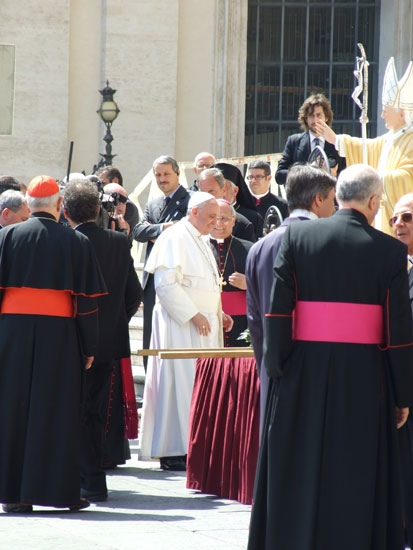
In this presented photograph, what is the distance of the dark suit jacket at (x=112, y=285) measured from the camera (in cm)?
762

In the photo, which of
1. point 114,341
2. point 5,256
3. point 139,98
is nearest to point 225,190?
point 114,341

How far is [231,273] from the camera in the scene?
912cm

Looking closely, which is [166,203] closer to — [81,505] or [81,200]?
[81,200]

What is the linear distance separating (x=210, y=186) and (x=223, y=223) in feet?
1.01

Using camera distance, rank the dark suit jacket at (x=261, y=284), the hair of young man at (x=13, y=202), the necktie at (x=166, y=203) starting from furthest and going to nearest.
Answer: the necktie at (x=166, y=203), the hair of young man at (x=13, y=202), the dark suit jacket at (x=261, y=284)

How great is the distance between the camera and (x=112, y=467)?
27.3 ft

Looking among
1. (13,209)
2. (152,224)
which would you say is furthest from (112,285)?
(152,224)

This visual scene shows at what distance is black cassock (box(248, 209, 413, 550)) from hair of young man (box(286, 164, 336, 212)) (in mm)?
619

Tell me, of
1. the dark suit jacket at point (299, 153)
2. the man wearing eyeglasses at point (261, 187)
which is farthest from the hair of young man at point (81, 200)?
the man wearing eyeglasses at point (261, 187)

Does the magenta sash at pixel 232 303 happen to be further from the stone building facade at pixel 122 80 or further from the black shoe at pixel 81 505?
the stone building facade at pixel 122 80

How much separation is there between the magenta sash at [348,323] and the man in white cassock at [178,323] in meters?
3.38

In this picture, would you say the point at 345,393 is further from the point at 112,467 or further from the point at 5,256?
the point at 112,467

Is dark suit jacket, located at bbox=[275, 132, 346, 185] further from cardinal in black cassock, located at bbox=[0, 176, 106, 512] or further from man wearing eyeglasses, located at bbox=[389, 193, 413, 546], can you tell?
man wearing eyeglasses, located at bbox=[389, 193, 413, 546]

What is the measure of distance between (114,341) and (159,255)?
40.5 inches
